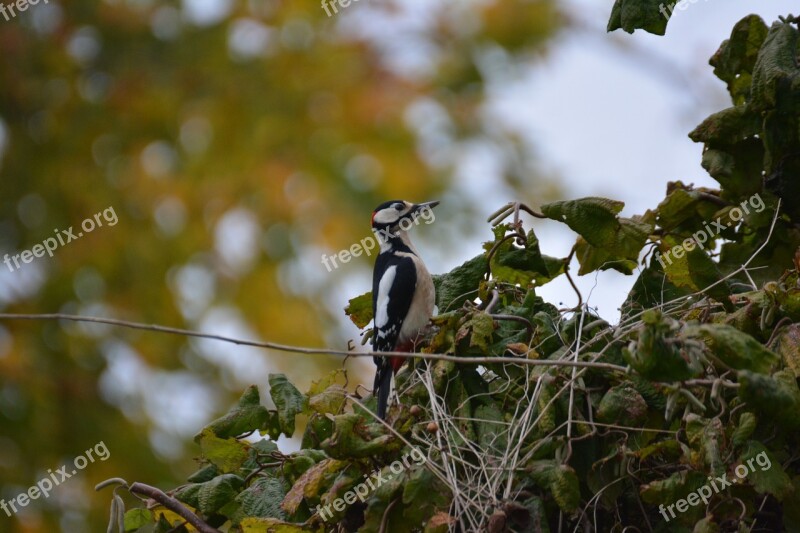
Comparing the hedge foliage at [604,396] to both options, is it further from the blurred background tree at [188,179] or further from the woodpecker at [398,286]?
the blurred background tree at [188,179]

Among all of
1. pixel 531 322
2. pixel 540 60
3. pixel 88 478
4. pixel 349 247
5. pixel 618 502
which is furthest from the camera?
pixel 540 60

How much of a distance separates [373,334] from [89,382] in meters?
5.65

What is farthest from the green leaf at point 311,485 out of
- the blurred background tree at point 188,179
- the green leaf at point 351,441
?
the blurred background tree at point 188,179

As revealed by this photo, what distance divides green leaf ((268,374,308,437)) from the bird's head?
267 centimetres

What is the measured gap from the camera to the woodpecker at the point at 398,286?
417 cm

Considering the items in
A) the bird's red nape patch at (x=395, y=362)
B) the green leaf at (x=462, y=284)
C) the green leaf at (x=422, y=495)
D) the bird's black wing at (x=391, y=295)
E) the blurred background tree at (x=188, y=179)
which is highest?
the blurred background tree at (x=188, y=179)

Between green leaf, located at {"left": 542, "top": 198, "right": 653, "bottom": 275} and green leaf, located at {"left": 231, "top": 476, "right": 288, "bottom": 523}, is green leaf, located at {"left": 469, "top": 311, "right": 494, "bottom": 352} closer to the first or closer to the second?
green leaf, located at {"left": 542, "top": 198, "right": 653, "bottom": 275}

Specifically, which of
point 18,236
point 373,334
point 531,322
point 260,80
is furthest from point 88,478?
point 531,322

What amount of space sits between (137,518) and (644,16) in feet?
6.24

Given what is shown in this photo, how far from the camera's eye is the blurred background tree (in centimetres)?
806

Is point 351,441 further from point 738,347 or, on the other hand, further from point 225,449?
point 738,347

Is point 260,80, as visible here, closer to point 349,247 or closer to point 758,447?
point 349,247

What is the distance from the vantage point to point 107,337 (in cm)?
836

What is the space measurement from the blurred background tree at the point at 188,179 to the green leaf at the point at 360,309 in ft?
16.5
